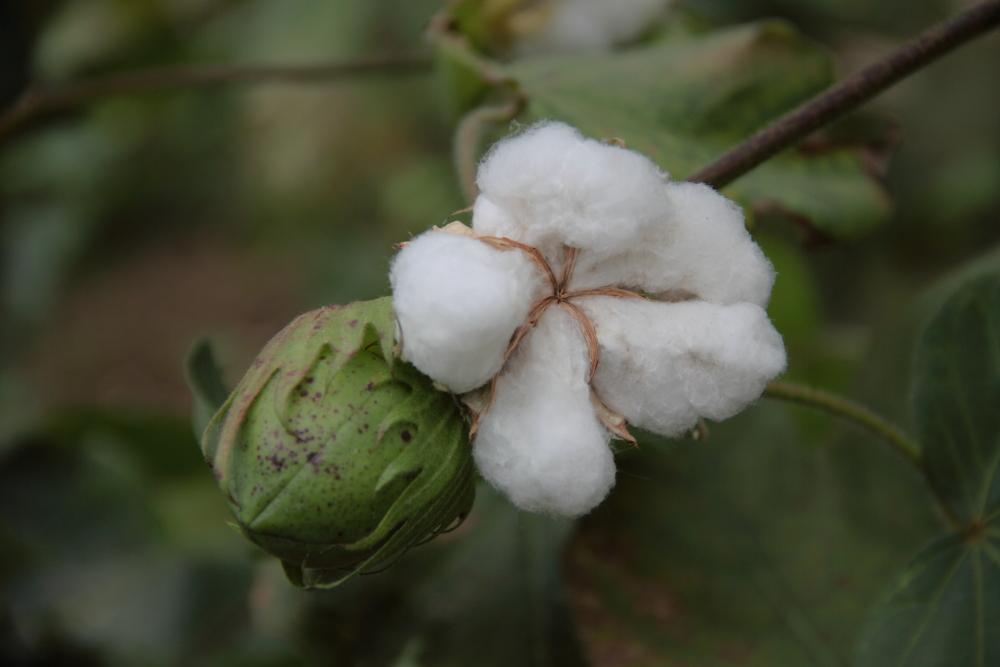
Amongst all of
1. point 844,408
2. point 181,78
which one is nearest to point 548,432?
point 844,408

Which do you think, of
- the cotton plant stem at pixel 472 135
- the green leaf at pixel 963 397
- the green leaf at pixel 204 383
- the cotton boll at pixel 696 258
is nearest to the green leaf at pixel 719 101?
the cotton plant stem at pixel 472 135

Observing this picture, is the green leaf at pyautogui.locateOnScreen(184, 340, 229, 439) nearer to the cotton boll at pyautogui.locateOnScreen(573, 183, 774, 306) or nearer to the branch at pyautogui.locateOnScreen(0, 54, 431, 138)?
the cotton boll at pyautogui.locateOnScreen(573, 183, 774, 306)

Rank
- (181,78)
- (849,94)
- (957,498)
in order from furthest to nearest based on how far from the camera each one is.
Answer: (181,78)
(957,498)
(849,94)

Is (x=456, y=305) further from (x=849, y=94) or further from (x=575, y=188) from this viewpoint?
(x=849, y=94)

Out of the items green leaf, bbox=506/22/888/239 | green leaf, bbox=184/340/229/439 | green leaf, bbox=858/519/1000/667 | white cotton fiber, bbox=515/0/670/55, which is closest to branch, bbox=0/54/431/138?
white cotton fiber, bbox=515/0/670/55

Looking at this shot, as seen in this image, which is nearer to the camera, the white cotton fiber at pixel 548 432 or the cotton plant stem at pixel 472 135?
the white cotton fiber at pixel 548 432

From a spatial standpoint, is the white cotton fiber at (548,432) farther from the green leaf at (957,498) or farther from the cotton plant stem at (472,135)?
the green leaf at (957,498)
